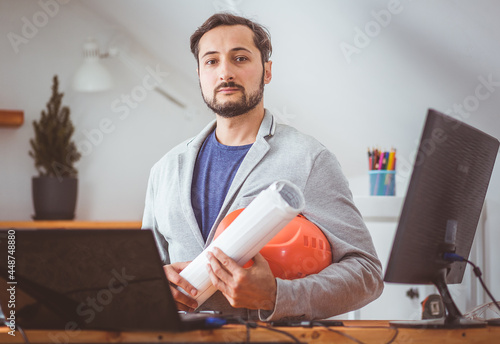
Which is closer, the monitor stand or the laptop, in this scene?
the laptop

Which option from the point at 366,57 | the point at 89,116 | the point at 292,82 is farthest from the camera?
the point at 89,116

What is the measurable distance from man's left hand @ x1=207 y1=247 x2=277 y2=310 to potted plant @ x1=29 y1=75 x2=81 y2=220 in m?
2.15

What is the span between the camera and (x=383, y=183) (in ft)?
7.54

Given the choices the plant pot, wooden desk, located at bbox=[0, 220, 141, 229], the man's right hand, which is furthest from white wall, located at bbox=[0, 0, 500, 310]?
the man's right hand

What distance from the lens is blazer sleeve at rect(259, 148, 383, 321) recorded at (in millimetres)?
1196

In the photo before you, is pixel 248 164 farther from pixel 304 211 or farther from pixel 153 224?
pixel 153 224

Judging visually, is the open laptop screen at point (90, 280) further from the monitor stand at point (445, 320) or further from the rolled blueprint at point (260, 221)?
the monitor stand at point (445, 320)

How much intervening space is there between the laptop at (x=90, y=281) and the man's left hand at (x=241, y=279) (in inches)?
6.1

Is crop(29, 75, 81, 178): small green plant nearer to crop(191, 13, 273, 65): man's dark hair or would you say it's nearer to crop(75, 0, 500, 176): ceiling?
crop(75, 0, 500, 176): ceiling

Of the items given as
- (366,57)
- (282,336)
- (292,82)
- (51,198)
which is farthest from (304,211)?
(51,198)

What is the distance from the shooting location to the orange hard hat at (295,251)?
1.25 m

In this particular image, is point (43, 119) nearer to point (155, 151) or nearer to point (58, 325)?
point (155, 151)

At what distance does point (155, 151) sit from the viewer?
3492 mm

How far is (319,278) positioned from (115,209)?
2.36 metres
